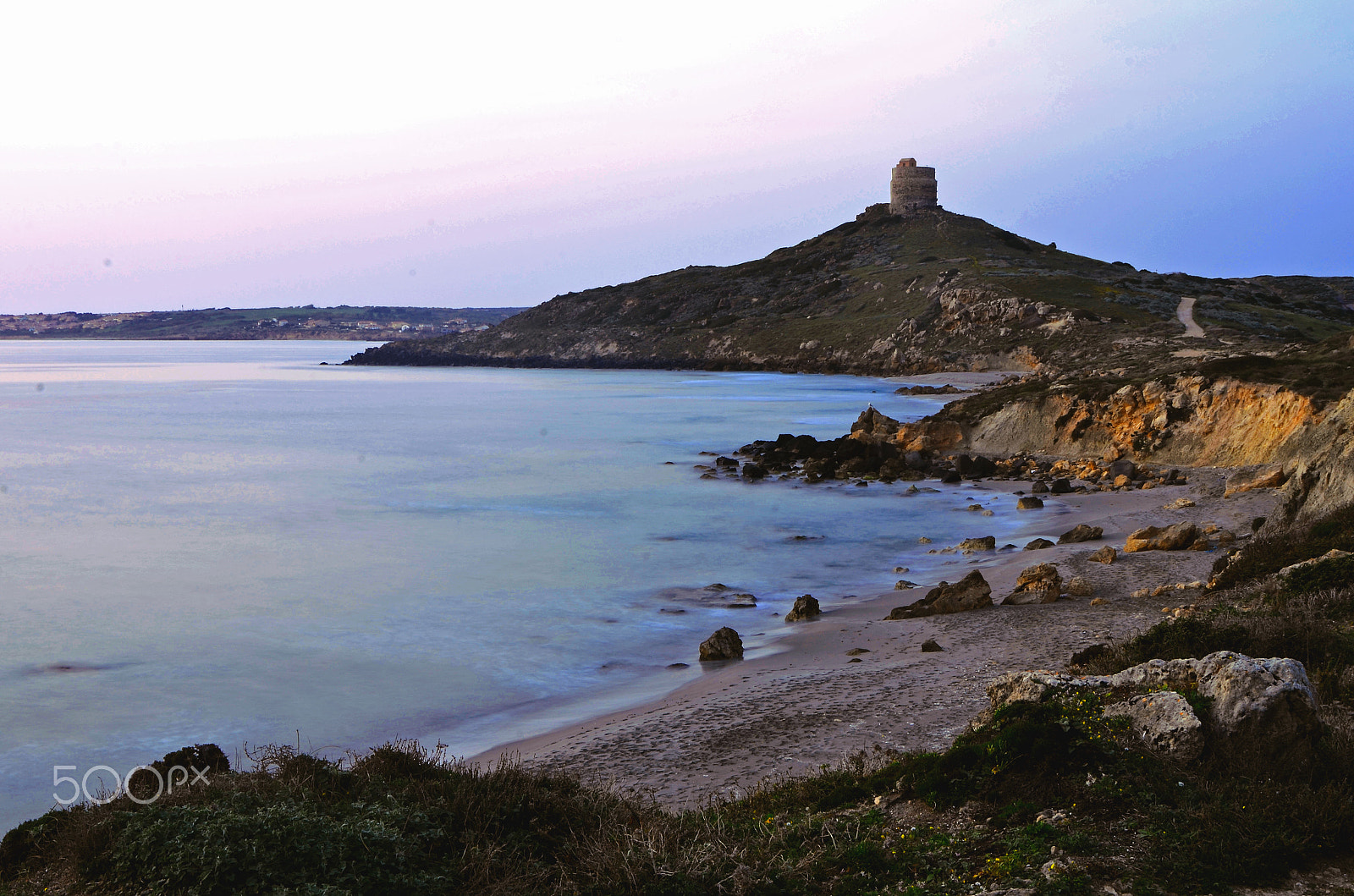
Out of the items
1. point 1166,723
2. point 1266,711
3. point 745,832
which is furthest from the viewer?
point 1166,723

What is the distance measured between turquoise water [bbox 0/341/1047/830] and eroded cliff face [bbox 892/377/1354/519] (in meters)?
6.30

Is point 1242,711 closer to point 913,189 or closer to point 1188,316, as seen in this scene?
point 1188,316

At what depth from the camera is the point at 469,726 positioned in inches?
486

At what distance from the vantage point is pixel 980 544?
20609 millimetres

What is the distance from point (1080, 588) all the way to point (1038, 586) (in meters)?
0.59

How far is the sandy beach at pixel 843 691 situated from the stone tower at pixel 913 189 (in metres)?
140

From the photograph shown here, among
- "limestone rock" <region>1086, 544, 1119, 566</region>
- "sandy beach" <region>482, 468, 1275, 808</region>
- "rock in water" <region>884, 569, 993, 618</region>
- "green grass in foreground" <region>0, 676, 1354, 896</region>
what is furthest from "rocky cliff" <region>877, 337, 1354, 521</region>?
"green grass in foreground" <region>0, 676, 1354, 896</region>

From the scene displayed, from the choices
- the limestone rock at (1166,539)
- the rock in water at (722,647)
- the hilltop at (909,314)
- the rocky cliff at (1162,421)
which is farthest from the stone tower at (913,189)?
the rock in water at (722,647)

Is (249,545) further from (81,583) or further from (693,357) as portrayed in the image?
(693,357)

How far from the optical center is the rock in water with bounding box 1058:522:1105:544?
1956cm

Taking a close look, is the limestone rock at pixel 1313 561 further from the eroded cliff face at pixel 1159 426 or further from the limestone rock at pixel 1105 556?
the eroded cliff face at pixel 1159 426

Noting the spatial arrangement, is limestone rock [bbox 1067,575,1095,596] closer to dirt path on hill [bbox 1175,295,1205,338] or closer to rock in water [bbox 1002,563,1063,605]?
rock in water [bbox 1002,563,1063,605]

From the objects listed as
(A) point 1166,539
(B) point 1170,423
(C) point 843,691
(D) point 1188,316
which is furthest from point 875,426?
(D) point 1188,316

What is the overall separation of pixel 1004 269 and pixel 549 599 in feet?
335
